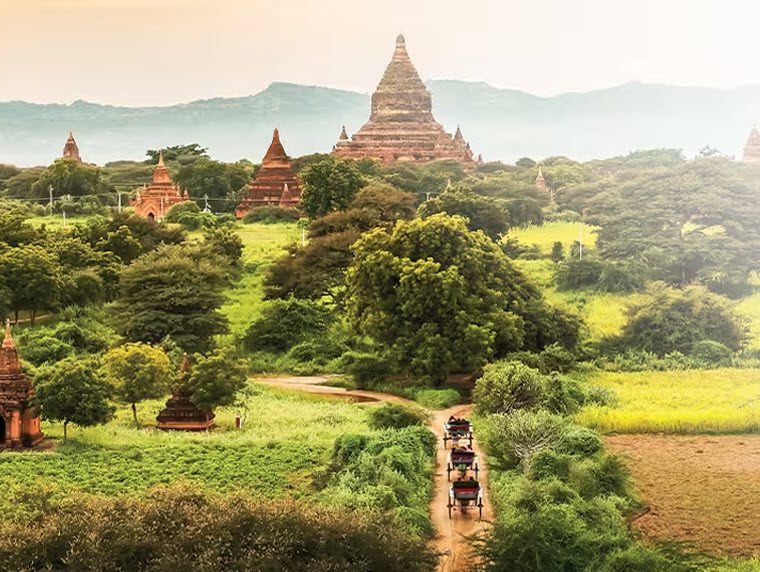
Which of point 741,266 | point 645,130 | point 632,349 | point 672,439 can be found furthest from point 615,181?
point 645,130

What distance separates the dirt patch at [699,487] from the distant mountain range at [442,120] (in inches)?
2832

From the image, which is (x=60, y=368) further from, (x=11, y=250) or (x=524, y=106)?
(x=524, y=106)

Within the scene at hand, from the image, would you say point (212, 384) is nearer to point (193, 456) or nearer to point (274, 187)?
point (193, 456)

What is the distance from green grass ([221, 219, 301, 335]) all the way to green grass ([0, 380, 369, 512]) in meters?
7.46

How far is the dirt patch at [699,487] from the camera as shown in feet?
49.5

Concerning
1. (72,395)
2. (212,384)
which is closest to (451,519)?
(212,384)

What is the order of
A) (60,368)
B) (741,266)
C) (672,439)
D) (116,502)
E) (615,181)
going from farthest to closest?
(615,181), (741,266), (672,439), (60,368), (116,502)

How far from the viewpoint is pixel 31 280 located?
86.8ft

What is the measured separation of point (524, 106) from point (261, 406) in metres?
140

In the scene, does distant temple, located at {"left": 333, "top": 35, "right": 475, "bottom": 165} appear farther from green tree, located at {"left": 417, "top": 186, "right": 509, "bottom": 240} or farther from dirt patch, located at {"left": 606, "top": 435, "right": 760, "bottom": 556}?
dirt patch, located at {"left": 606, "top": 435, "right": 760, "bottom": 556}

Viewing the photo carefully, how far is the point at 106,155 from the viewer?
108m

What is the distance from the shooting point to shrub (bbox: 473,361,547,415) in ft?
64.4

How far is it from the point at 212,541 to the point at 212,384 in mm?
7606

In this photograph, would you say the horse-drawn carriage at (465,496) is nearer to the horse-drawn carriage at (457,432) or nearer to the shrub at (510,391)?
the horse-drawn carriage at (457,432)
